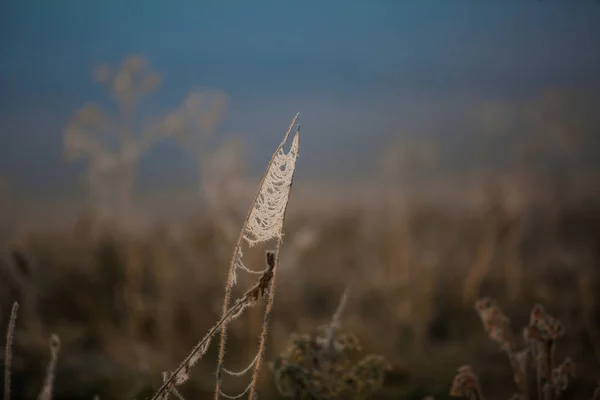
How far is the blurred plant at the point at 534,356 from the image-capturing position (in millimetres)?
1031

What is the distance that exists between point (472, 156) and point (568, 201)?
0.35 m

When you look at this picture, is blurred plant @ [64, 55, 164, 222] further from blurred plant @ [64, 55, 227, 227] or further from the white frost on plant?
the white frost on plant

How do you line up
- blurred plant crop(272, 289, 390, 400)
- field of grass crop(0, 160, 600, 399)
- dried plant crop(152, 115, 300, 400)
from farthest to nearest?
field of grass crop(0, 160, 600, 399), blurred plant crop(272, 289, 390, 400), dried plant crop(152, 115, 300, 400)

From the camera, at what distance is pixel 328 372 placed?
1203 mm

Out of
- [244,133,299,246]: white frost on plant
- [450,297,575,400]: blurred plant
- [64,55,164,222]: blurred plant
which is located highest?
[64,55,164,222]: blurred plant

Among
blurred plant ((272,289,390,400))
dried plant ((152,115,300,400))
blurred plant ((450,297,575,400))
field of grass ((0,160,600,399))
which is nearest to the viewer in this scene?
dried plant ((152,115,300,400))

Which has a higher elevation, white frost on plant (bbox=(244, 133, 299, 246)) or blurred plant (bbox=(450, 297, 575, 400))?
white frost on plant (bbox=(244, 133, 299, 246))

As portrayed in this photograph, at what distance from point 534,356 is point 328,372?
42 cm

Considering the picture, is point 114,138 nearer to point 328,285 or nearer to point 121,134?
point 121,134

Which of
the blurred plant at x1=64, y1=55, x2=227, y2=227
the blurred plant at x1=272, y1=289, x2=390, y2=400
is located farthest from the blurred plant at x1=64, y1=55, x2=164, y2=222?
the blurred plant at x1=272, y1=289, x2=390, y2=400

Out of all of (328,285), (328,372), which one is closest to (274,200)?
(328,372)

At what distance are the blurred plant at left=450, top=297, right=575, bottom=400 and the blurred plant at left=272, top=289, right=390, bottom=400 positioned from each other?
159 mm

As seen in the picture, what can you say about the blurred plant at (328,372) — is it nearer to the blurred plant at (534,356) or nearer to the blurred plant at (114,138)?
the blurred plant at (534,356)

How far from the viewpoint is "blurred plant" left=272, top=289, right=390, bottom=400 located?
3.76 feet
